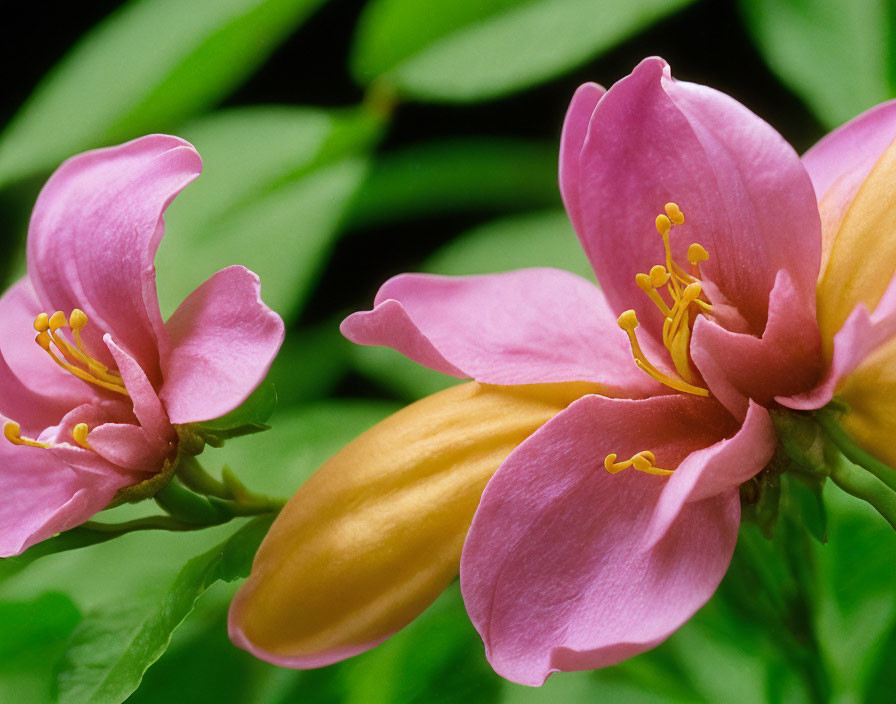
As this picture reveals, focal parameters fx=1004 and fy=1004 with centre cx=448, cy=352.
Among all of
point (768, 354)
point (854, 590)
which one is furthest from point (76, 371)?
point (854, 590)

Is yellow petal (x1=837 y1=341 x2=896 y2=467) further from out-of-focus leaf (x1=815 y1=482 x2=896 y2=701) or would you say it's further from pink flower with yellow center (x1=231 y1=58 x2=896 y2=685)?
out-of-focus leaf (x1=815 y1=482 x2=896 y2=701)

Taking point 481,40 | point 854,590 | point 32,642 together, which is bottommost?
point 854,590

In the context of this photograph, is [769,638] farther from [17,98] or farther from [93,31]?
[17,98]

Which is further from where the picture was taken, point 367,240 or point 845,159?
point 367,240

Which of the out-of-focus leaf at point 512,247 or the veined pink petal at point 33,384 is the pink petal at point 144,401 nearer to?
the veined pink petal at point 33,384

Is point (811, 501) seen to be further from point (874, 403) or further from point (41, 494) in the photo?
point (41, 494)
